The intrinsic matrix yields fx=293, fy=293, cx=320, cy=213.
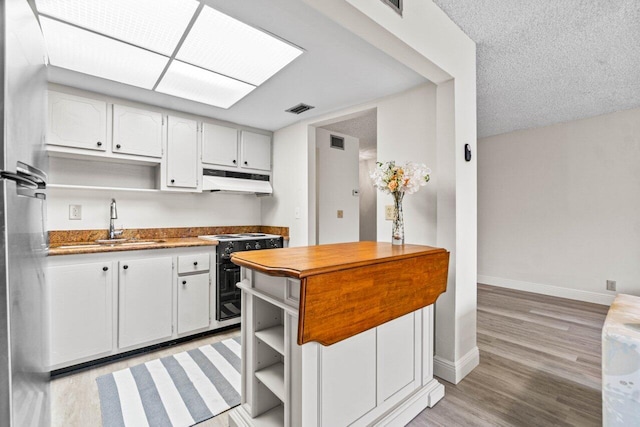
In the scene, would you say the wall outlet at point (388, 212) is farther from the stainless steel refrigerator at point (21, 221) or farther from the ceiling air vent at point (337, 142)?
the stainless steel refrigerator at point (21, 221)

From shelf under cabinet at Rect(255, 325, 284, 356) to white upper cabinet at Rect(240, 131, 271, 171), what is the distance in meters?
2.46

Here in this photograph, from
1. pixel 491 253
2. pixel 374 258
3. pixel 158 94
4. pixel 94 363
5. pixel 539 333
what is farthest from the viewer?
pixel 491 253

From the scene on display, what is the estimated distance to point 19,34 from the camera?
855 mm

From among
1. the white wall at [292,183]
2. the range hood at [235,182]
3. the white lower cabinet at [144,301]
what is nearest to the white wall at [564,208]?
the white wall at [292,183]

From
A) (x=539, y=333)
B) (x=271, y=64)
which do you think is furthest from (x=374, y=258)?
(x=539, y=333)

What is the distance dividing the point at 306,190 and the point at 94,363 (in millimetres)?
2446

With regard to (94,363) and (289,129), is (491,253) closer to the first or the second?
(289,129)

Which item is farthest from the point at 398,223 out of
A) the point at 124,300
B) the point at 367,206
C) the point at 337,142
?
the point at 367,206

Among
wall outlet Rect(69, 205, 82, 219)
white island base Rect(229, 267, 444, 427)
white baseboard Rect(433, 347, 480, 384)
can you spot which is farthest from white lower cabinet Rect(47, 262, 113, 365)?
white baseboard Rect(433, 347, 480, 384)

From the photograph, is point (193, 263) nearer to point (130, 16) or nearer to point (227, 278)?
point (227, 278)

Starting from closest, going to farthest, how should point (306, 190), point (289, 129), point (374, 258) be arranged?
1. point (374, 258)
2. point (306, 190)
3. point (289, 129)

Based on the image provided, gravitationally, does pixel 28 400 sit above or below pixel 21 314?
below

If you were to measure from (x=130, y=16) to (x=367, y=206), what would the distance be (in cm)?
582

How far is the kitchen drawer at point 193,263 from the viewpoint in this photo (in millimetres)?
2730
